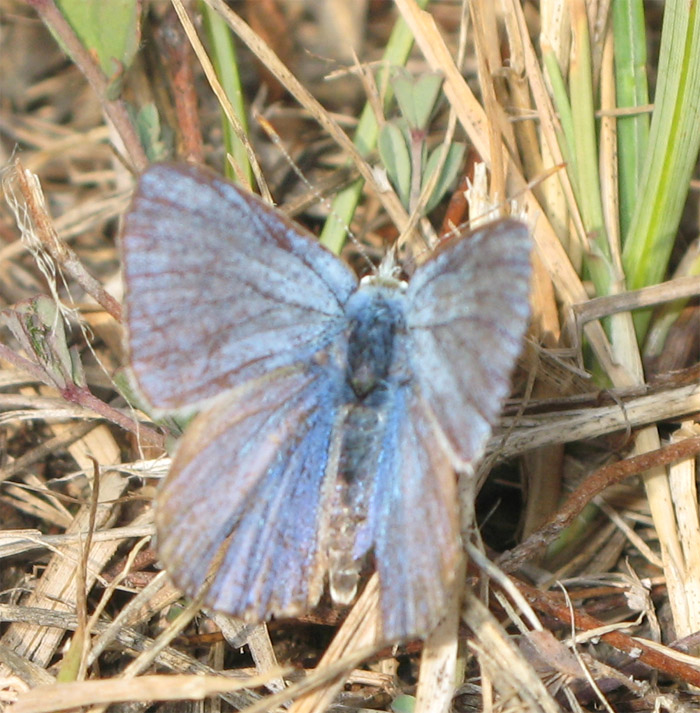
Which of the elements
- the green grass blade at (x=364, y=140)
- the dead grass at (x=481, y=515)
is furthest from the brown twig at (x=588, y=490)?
the green grass blade at (x=364, y=140)

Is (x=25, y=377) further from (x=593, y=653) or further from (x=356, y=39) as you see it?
(x=356, y=39)

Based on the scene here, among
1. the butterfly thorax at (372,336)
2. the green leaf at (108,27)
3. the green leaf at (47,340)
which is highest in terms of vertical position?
the green leaf at (108,27)

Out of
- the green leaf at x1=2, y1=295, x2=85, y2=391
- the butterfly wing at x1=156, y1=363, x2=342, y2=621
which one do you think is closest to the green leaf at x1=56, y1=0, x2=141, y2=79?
the green leaf at x1=2, y1=295, x2=85, y2=391

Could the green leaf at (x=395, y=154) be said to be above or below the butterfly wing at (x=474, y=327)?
Answer: above

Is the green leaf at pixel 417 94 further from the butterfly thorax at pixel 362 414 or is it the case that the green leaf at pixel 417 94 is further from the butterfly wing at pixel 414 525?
the butterfly wing at pixel 414 525

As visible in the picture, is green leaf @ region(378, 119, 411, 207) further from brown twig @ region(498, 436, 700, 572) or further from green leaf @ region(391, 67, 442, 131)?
brown twig @ region(498, 436, 700, 572)

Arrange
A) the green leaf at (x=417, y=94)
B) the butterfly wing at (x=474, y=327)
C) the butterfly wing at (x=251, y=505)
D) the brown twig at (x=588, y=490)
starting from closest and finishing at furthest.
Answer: the butterfly wing at (x=474, y=327) → the butterfly wing at (x=251, y=505) → the brown twig at (x=588, y=490) → the green leaf at (x=417, y=94)

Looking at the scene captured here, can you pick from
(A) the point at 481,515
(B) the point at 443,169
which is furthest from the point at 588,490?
(B) the point at 443,169

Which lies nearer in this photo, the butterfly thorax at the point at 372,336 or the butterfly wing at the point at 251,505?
the butterfly wing at the point at 251,505
